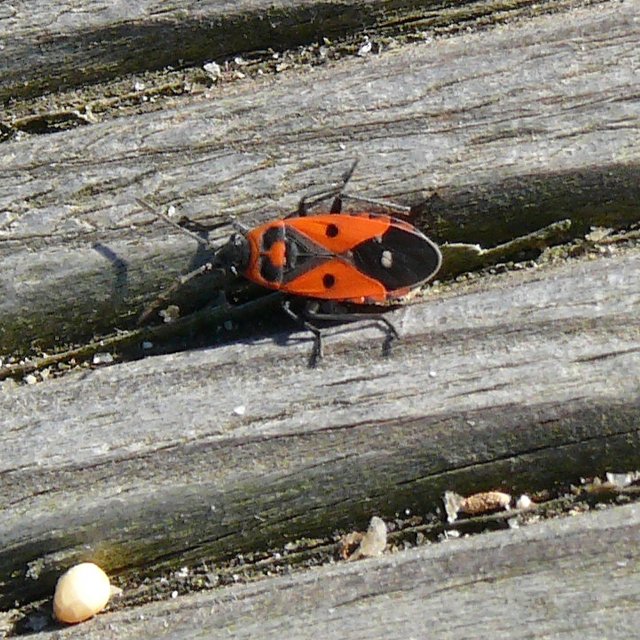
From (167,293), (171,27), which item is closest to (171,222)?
(167,293)

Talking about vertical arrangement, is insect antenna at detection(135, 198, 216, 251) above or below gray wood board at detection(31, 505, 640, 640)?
above

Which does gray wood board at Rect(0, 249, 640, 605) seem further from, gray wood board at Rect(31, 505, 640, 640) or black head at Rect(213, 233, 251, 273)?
black head at Rect(213, 233, 251, 273)

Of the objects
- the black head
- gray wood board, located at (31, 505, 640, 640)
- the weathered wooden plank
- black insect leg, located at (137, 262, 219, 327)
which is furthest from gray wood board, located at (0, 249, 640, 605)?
the weathered wooden plank

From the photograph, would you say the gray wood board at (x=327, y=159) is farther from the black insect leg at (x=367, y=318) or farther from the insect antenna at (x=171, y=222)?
the black insect leg at (x=367, y=318)

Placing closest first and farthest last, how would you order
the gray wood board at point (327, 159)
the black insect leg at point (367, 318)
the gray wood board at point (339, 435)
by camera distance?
the gray wood board at point (339, 435), the black insect leg at point (367, 318), the gray wood board at point (327, 159)

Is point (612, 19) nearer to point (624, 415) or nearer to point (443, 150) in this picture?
point (443, 150)

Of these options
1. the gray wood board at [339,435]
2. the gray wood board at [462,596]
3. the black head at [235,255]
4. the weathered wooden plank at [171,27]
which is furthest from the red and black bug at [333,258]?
the gray wood board at [462,596]
